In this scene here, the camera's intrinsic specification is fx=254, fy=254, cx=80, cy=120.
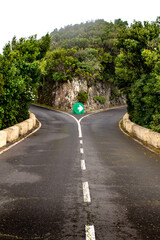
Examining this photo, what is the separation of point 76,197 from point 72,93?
154 ft

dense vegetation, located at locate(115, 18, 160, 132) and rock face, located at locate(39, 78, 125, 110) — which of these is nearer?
dense vegetation, located at locate(115, 18, 160, 132)

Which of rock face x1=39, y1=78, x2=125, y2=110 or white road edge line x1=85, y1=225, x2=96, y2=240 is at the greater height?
rock face x1=39, y1=78, x2=125, y2=110

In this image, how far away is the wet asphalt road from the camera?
4641 millimetres

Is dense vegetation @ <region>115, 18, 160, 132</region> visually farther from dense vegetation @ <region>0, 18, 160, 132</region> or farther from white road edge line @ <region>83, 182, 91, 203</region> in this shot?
white road edge line @ <region>83, 182, 91, 203</region>

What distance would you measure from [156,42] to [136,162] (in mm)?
15760

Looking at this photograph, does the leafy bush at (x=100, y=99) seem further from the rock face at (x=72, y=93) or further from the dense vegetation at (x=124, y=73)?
the dense vegetation at (x=124, y=73)

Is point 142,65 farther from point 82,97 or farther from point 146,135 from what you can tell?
point 82,97

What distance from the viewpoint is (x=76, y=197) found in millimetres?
6406

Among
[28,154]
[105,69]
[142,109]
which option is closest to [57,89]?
[105,69]

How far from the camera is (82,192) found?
22.2ft

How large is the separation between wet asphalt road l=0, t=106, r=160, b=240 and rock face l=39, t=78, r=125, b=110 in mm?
41524

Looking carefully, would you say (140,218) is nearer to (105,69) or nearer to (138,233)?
(138,233)

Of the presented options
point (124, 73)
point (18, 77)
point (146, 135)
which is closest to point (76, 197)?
point (146, 135)

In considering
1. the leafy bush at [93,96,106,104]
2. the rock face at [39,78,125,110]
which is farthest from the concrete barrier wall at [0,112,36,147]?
the leafy bush at [93,96,106,104]
